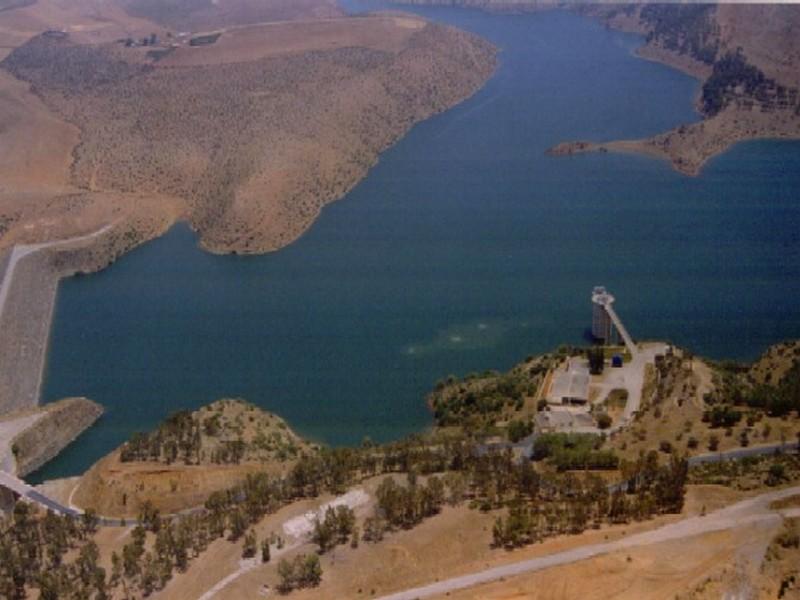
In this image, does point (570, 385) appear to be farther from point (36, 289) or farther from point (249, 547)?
point (36, 289)

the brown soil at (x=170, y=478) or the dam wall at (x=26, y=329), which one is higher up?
the brown soil at (x=170, y=478)

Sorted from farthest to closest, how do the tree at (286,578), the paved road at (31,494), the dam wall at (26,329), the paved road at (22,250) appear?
1. the paved road at (22,250)
2. the dam wall at (26,329)
3. the paved road at (31,494)
4. the tree at (286,578)

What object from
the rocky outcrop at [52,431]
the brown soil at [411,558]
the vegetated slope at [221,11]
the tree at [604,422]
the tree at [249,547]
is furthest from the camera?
the vegetated slope at [221,11]

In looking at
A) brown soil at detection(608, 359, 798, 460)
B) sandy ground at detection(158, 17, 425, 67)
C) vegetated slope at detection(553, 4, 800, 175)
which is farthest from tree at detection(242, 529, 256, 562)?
sandy ground at detection(158, 17, 425, 67)

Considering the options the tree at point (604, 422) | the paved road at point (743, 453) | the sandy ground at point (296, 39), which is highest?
the sandy ground at point (296, 39)

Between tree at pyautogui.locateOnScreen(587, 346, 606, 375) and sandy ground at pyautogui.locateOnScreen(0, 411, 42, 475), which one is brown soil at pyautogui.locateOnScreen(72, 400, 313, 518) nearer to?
sandy ground at pyautogui.locateOnScreen(0, 411, 42, 475)

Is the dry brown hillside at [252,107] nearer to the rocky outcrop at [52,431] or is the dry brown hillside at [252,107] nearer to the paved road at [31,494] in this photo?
the rocky outcrop at [52,431]

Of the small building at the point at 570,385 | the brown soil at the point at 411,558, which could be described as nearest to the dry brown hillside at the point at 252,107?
the small building at the point at 570,385

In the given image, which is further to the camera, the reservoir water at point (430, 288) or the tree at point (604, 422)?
the reservoir water at point (430, 288)
